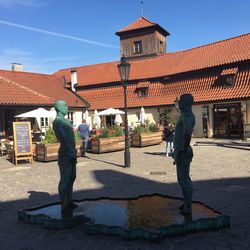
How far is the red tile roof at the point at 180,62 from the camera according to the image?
86.8 ft

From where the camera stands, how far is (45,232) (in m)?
5.78

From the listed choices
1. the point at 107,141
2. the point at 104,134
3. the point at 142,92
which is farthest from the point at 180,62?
the point at 107,141

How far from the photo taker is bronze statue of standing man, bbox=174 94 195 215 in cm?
582

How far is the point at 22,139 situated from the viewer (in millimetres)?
14828

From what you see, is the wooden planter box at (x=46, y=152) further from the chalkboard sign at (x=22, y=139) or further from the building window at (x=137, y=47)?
the building window at (x=137, y=47)

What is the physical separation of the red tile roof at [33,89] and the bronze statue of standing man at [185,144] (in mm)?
18919

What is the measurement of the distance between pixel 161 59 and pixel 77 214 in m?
28.1

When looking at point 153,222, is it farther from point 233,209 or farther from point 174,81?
point 174,81

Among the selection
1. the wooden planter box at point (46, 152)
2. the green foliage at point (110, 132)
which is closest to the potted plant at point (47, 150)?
the wooden planter box at point (46, 152)

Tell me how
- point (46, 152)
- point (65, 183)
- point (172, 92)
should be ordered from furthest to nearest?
point (172, 92)
point (46, 152)
point (65, 183)

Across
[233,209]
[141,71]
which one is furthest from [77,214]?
[141,71]

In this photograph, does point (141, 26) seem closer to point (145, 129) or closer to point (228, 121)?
point (228, 121)

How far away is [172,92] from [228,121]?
5325 mm

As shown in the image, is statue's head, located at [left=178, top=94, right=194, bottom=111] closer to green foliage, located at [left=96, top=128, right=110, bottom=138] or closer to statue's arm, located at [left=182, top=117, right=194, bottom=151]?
statue's arm, located at [left=182, top=117, right=194, bottom=151]
